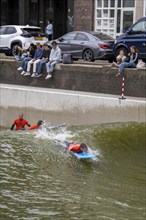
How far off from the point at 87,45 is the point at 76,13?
11101 millimetres

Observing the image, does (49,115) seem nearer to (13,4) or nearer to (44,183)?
(44,183)

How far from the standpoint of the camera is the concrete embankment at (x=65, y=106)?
68.7 feet

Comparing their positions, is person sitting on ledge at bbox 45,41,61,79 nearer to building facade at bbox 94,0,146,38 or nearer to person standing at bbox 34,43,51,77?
person standing at bbox 34,43,51,77

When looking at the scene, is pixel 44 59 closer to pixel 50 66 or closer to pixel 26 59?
→ pixel 50 66

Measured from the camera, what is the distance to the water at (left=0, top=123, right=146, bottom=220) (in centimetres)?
1308

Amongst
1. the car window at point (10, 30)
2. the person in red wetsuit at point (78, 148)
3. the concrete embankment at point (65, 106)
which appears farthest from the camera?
the car window at point (10, 30)

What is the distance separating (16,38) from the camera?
2898 cm

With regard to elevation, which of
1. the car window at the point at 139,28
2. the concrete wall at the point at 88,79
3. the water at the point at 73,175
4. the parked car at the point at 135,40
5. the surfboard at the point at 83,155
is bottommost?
the water at the point at 73,175

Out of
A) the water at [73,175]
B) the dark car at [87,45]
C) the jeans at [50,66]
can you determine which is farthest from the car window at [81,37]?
the water at [73,175]

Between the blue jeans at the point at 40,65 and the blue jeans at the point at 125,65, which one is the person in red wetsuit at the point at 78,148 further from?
the blue jeans at the point at 40,65

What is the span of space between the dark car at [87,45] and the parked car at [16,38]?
256cm

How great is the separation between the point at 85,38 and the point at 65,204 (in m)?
13.8

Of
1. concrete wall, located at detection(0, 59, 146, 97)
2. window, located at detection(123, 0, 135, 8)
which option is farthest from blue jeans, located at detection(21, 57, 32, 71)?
window, located at detection(123, 0, 135, 8)

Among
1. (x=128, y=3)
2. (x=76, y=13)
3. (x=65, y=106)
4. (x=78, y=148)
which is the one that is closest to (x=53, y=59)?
(x=65, y=106)
